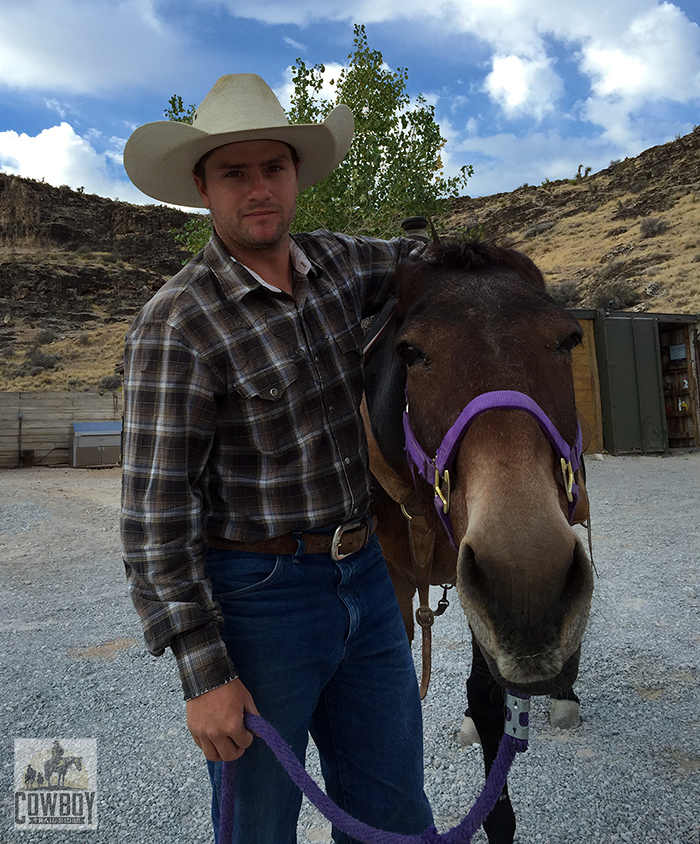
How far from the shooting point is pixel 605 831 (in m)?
2.29

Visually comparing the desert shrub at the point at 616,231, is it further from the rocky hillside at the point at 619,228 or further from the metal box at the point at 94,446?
the metal box at the point at 94,446

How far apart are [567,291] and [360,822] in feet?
93.8

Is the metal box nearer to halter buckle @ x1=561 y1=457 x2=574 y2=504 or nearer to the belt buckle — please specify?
the belt buckle

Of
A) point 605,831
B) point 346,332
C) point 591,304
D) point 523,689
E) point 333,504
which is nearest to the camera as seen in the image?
point 523,689

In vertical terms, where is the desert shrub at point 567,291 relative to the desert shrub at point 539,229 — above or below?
below

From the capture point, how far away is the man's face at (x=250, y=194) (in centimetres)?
160

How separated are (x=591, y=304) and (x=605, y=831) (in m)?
24.6

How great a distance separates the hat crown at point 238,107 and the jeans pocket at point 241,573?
1.15 meters

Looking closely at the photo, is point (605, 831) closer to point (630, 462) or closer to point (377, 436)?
point (377, 436)

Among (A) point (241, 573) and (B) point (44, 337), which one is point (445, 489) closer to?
(A) point (241, 573)

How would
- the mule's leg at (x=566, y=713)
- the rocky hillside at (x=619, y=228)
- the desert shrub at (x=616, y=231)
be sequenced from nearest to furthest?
the mule's leg at (x=566, y=713), the rocky hillside at (x=619, y=228), the desert shrub at (x=616, y=231)

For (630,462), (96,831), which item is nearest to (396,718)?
(96,831)

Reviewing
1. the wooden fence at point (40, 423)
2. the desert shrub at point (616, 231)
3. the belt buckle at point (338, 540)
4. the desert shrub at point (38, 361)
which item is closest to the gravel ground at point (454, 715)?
the belt buckle at point (338, 540)

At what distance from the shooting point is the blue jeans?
1432 mm
